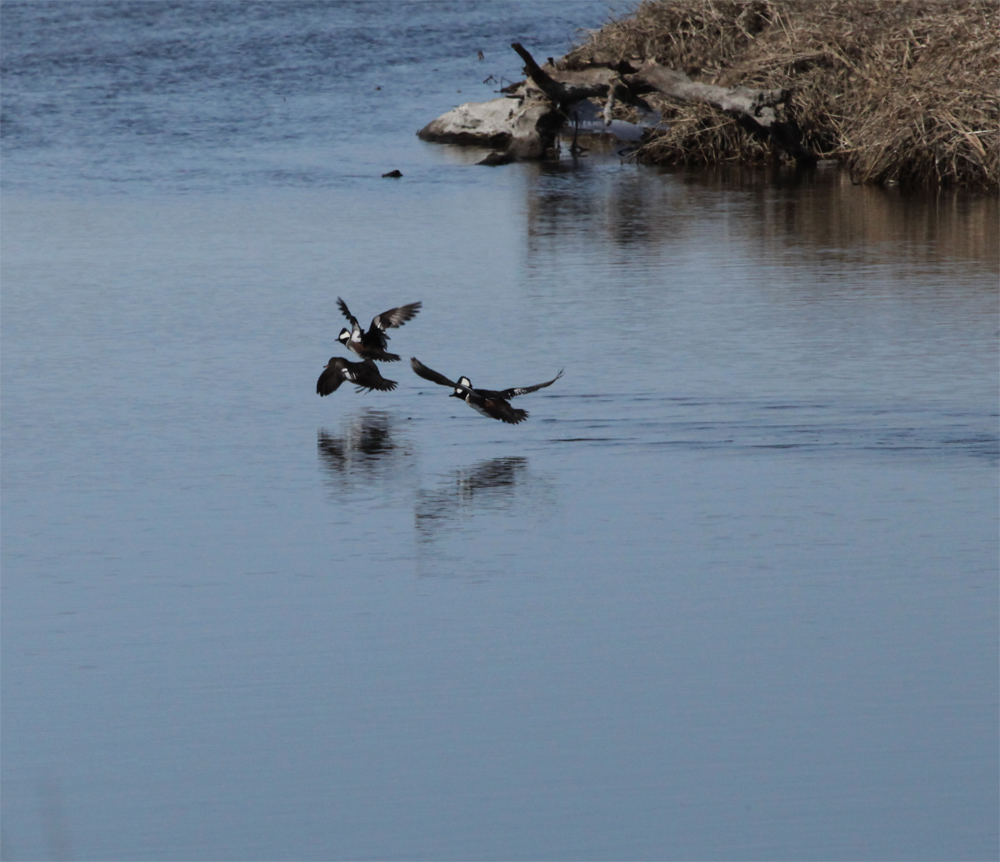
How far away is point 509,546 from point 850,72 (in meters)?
16.5

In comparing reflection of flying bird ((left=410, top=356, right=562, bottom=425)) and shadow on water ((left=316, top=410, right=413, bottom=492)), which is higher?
reflection of flying bird ((left=410, top=356, right=562, bottom=425))

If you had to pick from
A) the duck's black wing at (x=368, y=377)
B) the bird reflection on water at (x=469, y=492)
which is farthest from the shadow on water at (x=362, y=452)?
the bird reflection on water at (x=469, y=492)

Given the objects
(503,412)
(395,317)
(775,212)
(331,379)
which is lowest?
(503,412)

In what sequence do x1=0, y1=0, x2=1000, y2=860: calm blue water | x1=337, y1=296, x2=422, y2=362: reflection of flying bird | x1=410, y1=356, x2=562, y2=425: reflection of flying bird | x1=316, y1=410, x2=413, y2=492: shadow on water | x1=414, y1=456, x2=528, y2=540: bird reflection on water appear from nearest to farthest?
x1=0, y1=0, x2=1000, y2=860: calm blue water
x1=414, y1=456, x2=528, y2=540: bird reflection on water
x1=316, y1=410, x2=413, y2=492: shadow on water
x1=410, y1=356, x2=562, y2=425: reflection of flying bird
x1=337, y1=296, x2=422, y2=362: reflection of flying bird

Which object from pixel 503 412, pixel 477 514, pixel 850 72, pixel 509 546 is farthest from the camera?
pixel 850 72

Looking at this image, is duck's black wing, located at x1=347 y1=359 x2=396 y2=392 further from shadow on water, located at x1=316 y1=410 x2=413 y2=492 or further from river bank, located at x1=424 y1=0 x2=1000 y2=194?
river bank, located at x1=424 y1=0 x2=1000 y2=194

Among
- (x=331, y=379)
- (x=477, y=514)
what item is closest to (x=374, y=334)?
(x=331, y=379)

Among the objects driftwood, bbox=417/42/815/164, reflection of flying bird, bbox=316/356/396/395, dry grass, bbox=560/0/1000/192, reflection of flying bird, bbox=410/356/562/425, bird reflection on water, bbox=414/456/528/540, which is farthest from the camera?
driftwood, bbox=417/42/815/164

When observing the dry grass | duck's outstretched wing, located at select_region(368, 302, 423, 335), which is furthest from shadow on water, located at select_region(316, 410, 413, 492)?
the dry grass

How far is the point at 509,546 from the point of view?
7.60 m

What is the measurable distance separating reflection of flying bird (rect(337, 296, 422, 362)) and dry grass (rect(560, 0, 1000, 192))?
10.3 meters

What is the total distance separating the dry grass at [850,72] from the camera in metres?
19.6

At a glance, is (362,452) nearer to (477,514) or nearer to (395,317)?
(477,514)

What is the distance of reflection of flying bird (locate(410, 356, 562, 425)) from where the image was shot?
31.0 feet
